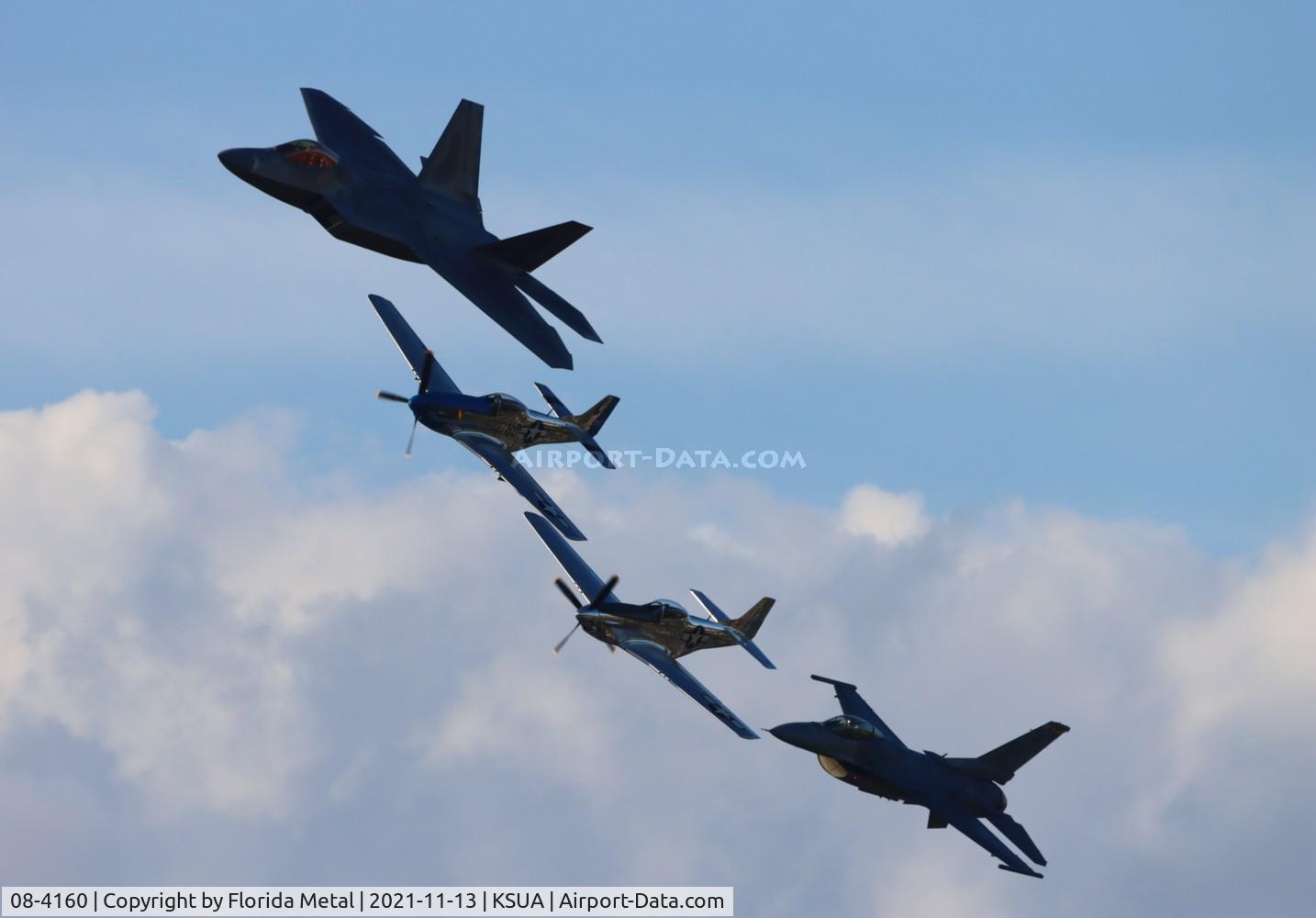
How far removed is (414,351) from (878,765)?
30.7 meters

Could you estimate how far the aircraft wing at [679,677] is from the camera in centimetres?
7556

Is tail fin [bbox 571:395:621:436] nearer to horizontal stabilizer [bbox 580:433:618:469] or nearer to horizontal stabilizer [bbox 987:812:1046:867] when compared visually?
horizontal stabilizer [bbox 580:433:618:469]

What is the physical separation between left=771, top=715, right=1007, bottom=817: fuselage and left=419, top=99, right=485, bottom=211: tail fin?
27941mm

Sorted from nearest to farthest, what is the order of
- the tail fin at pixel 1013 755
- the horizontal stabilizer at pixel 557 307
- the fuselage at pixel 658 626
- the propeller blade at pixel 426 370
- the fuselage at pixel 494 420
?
the horizontal stabilizer at pixel 557 307 → the fuselage at pixel 658 626 → the tail fin at pixel 1013 755 → the fuselage at pixel 494 420 → the propeller blade at pixel 426 370

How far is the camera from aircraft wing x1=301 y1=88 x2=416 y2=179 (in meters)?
81.4

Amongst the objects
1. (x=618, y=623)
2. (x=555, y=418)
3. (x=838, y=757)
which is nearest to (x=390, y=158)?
(x=555, y=418)

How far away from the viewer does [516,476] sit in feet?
275

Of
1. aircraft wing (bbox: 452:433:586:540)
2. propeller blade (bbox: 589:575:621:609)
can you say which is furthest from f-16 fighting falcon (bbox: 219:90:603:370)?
propeller blade (bbox: 589:575:621:609)

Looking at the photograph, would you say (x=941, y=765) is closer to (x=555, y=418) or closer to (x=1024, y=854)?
(x=1024, y=854)

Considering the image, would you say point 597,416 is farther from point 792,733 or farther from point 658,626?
point 792,733

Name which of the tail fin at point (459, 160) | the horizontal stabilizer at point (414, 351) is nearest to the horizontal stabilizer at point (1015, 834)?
the horizontal stabilizer at point (414, 351)

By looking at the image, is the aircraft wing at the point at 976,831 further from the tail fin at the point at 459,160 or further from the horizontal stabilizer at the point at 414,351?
the tail fin at the point at 459,160

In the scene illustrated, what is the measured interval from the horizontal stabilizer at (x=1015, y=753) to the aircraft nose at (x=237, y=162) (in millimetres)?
41259

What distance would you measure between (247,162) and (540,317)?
14.0 meters
